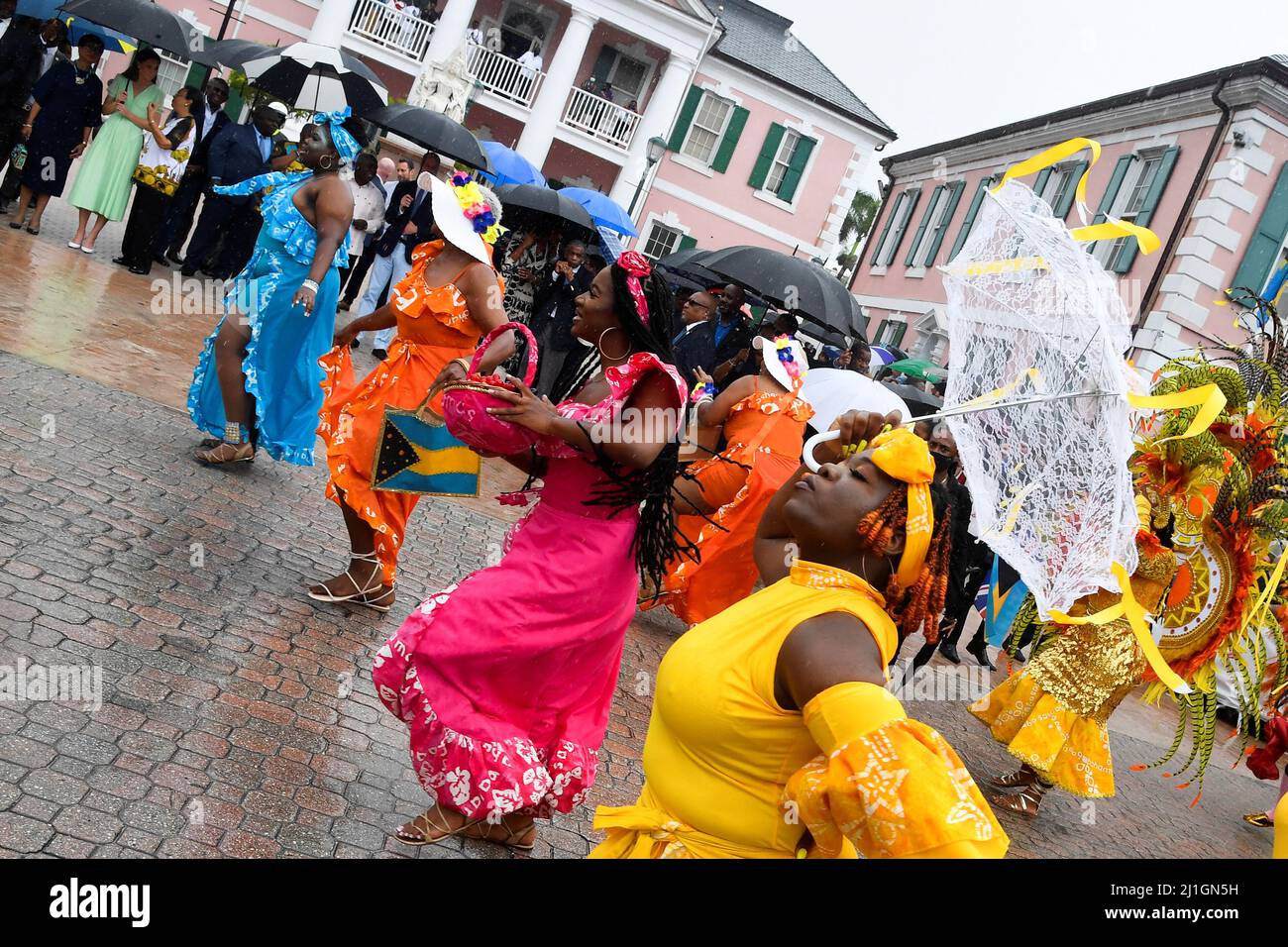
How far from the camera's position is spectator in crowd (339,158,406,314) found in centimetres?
1362

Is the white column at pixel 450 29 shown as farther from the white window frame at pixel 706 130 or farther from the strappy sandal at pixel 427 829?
the strappy sandal at pixel 427 829

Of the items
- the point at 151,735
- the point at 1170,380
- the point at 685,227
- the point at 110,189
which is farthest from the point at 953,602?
the point at 685,227

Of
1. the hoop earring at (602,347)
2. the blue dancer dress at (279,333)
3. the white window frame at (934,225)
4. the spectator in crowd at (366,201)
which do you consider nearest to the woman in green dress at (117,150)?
the spectator in crowd at (366,201)

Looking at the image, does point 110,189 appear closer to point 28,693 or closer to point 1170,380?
point 28,693

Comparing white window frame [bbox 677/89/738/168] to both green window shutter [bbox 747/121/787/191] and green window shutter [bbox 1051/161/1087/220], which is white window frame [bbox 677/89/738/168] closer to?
green window shutter [bbox 747/121/787/191]

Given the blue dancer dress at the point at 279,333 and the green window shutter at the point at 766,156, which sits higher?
the green window shutter at the point at 766,156

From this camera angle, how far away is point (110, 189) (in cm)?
1223

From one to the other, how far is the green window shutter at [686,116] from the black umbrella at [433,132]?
19.4 m

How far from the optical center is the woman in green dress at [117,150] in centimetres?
1214

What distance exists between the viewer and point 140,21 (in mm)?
13414

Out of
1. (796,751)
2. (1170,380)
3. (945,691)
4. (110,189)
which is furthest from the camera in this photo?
(110,189)

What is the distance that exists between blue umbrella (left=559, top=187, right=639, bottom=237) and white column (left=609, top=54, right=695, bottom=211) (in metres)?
16.2

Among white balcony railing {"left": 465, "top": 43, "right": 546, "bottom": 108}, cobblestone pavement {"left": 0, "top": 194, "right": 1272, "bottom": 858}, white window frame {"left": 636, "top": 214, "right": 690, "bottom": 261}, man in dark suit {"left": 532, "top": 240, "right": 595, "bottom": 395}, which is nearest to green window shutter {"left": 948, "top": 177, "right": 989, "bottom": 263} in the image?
white window frame {"left": 636, "top": 214, "right": 690, "bottom": 261}

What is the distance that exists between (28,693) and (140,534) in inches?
70.1
